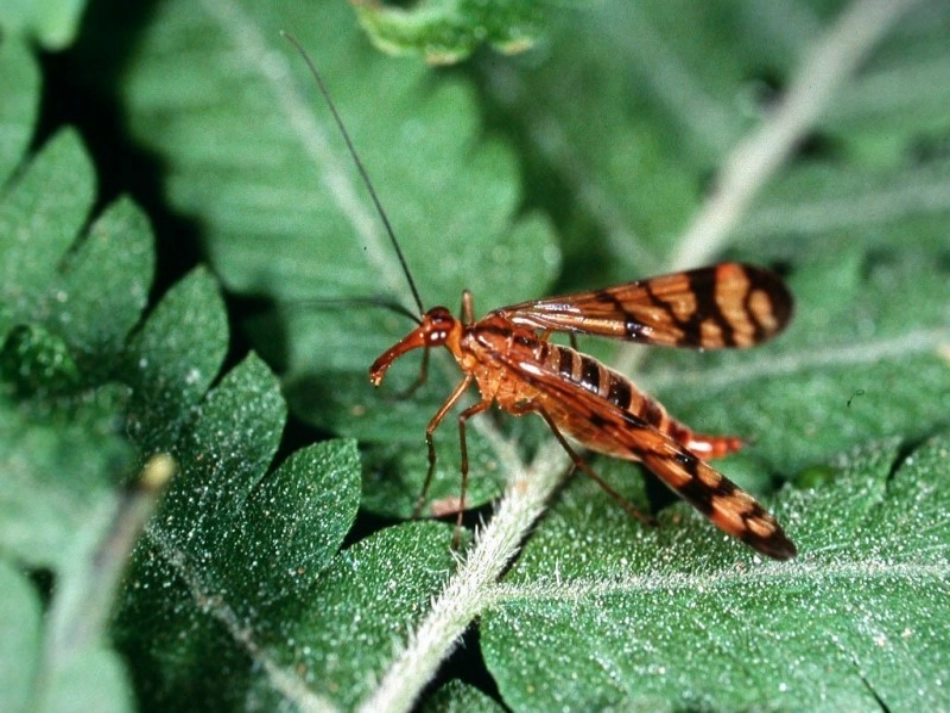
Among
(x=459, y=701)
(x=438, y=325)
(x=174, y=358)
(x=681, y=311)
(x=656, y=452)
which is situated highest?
(x=681, y=311)

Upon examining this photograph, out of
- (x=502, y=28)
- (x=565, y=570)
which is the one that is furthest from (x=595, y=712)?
(x=502, y=28)

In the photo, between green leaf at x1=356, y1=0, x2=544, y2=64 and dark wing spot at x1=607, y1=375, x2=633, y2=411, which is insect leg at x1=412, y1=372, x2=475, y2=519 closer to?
dark wing spot at x1=607, y1=375, x2=633, y2=411

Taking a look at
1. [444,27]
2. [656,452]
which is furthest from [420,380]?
[444,27]

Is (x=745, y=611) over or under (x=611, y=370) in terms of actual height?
under

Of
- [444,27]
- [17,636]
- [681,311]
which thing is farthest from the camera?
[681,311]

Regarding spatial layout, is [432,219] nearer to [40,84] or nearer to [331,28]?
[331,28]

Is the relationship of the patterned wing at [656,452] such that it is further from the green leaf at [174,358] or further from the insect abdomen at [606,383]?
the green leaf at [174,358]

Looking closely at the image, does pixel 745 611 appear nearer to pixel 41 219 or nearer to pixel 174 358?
pixel 174 358
